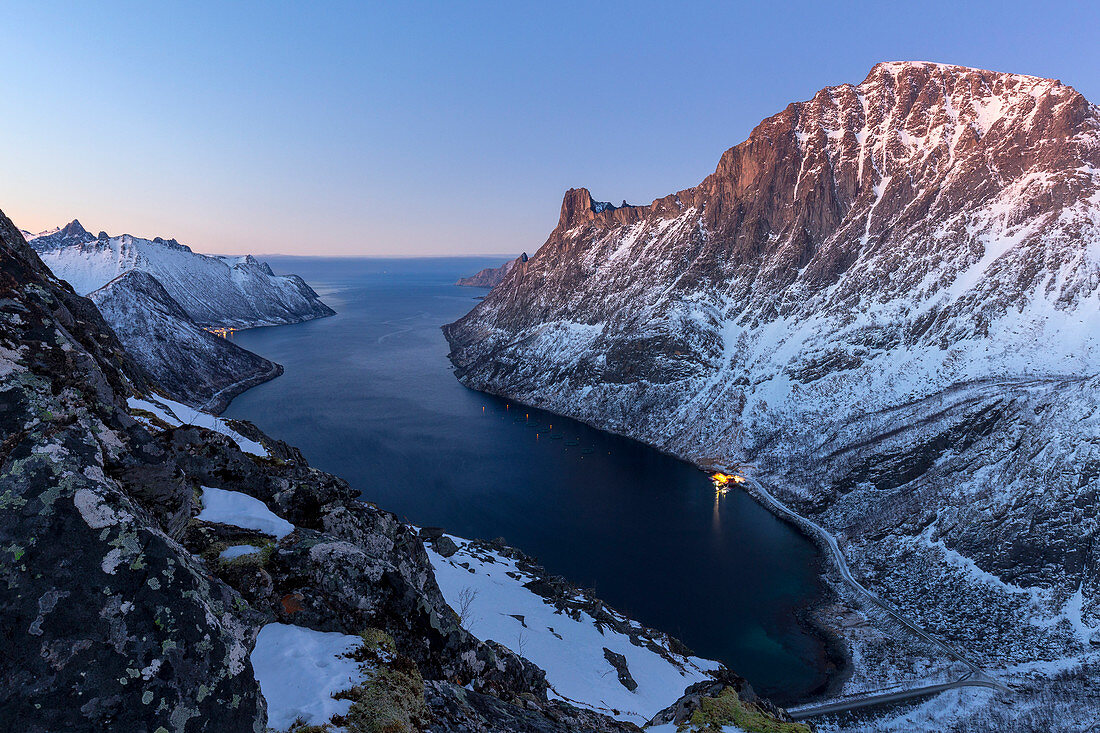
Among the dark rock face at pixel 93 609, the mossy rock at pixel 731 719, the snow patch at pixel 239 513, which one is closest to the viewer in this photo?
the dark rock face at pixel 93 609

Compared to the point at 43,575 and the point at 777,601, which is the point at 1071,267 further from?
the point at 43,575

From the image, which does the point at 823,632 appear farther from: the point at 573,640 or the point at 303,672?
the point at 303,672

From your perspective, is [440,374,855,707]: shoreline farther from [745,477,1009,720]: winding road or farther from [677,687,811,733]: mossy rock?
[677,687,811,733]: mossy rock

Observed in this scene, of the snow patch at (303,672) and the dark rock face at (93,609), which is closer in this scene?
the dark rock face at (93,609)

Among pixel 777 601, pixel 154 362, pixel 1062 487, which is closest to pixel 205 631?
pixel 777 601

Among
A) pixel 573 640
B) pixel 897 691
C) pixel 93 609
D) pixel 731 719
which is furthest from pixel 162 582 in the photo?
pixel 897 691

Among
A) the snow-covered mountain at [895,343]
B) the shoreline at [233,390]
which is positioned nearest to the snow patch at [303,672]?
the snow-covered mountain at [895,343]

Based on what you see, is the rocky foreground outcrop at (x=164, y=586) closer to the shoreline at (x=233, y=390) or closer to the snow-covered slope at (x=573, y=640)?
the snow-covered slope at (x=573, y=640)
